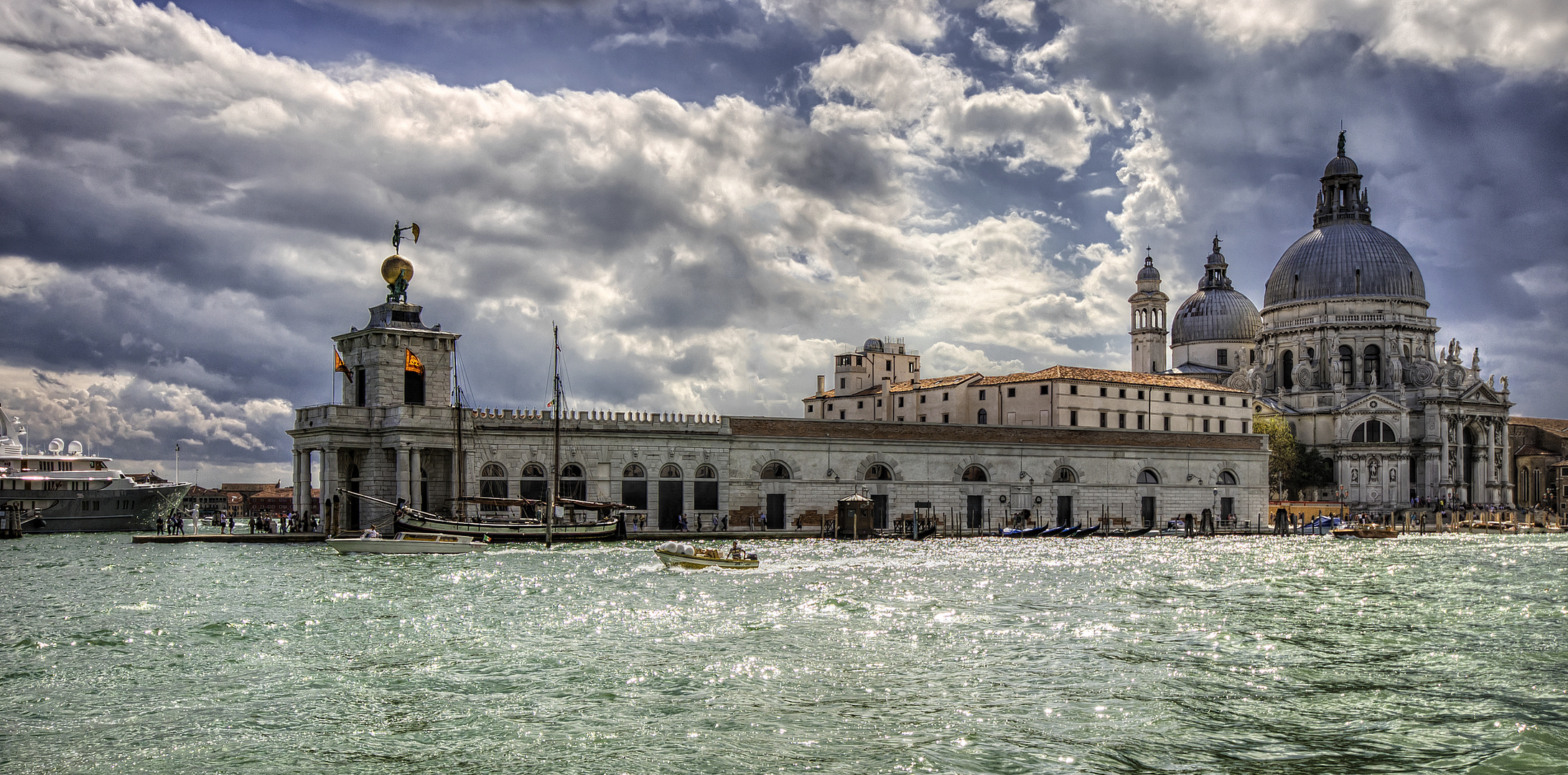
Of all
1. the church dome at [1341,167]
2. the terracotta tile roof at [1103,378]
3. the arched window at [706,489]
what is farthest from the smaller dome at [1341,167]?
the arched window at [706,489]

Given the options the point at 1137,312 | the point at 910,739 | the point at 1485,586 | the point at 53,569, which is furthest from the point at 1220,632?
the point at 1137,312

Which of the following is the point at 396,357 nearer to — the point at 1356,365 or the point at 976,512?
the point at 976,512

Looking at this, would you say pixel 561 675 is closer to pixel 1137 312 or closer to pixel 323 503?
pixel 323 503

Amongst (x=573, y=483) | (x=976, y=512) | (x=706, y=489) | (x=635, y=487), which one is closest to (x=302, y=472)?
(x=573, y=483)

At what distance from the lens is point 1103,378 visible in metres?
65.7

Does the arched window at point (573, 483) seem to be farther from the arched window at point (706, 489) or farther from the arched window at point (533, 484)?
the arched window at point (706, 489)

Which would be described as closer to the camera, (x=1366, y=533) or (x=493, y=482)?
(x=493, y=482)

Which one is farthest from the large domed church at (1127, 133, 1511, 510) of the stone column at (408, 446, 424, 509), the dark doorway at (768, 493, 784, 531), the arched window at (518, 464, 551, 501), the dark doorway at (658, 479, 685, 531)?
the stone column at (408, 446, 424, 509)

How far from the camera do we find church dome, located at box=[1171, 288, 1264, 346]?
103m

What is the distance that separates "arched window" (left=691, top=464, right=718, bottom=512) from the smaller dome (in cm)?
6949

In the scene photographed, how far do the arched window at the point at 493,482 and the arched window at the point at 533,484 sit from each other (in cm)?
66

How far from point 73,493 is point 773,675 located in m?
48.7

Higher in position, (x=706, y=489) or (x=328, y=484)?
(x=328, y=484)

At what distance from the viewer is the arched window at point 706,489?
5253 centimetres
